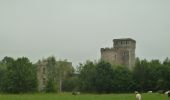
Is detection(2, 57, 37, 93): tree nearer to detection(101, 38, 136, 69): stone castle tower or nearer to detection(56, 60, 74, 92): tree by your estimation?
detection(56, 60, 74, 92): tree

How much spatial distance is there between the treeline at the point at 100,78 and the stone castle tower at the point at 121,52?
458 inches

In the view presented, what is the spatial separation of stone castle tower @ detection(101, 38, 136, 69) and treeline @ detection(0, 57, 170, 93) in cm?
1163

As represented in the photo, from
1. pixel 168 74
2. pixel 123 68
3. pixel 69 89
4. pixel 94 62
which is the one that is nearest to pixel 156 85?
pixel 168 74

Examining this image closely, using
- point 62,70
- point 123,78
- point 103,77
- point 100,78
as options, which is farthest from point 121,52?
point 100,78

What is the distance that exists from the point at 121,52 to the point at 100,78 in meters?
21.7

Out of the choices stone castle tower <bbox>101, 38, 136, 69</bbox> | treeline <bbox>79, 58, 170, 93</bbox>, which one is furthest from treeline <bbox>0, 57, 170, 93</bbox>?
stone castle tower <bbox>101, 38, 136, 69</bbox>

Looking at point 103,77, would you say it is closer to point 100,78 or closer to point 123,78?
point 100,78

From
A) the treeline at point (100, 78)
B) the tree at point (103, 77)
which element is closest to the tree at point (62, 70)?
the treeline at point (100, 78)

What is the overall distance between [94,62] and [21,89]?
24.8 m

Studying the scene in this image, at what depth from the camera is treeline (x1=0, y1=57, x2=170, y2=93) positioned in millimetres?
73250

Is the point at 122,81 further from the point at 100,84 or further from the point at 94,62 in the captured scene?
the point at 94,62

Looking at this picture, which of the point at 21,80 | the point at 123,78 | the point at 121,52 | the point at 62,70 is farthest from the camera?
the point at 121,52

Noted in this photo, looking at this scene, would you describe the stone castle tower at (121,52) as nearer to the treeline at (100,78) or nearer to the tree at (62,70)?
the tree at (62,70)

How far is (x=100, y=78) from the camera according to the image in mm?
81188
